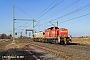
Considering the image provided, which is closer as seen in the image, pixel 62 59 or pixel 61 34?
pixel 62 59

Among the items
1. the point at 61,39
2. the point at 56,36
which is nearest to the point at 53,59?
the point at 61,39

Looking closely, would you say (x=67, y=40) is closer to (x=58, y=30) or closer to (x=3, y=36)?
(x=58, y=30)

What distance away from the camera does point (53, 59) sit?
15.7 meters

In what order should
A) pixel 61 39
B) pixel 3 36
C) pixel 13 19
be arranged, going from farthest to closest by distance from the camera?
pixel 3 36
pixel 13 19
pixel 61 39

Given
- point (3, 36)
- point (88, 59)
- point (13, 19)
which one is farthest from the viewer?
point (3, 36)

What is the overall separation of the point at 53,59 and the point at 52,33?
29478 millimetres

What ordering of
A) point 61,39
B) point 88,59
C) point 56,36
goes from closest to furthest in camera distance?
1. point 88,59
2. point 61,39
3. point 56,36

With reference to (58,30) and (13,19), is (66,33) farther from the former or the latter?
(13,19)

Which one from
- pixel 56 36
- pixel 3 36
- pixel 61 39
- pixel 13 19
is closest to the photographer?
pixel 61 39

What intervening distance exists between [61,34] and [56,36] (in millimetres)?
2130

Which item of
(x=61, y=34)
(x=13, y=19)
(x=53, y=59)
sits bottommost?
(x=53, y=59)

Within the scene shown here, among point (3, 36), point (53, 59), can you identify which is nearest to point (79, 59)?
point (53, 59)

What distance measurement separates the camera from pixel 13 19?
49062 mm

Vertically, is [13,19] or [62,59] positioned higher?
[13,19]
